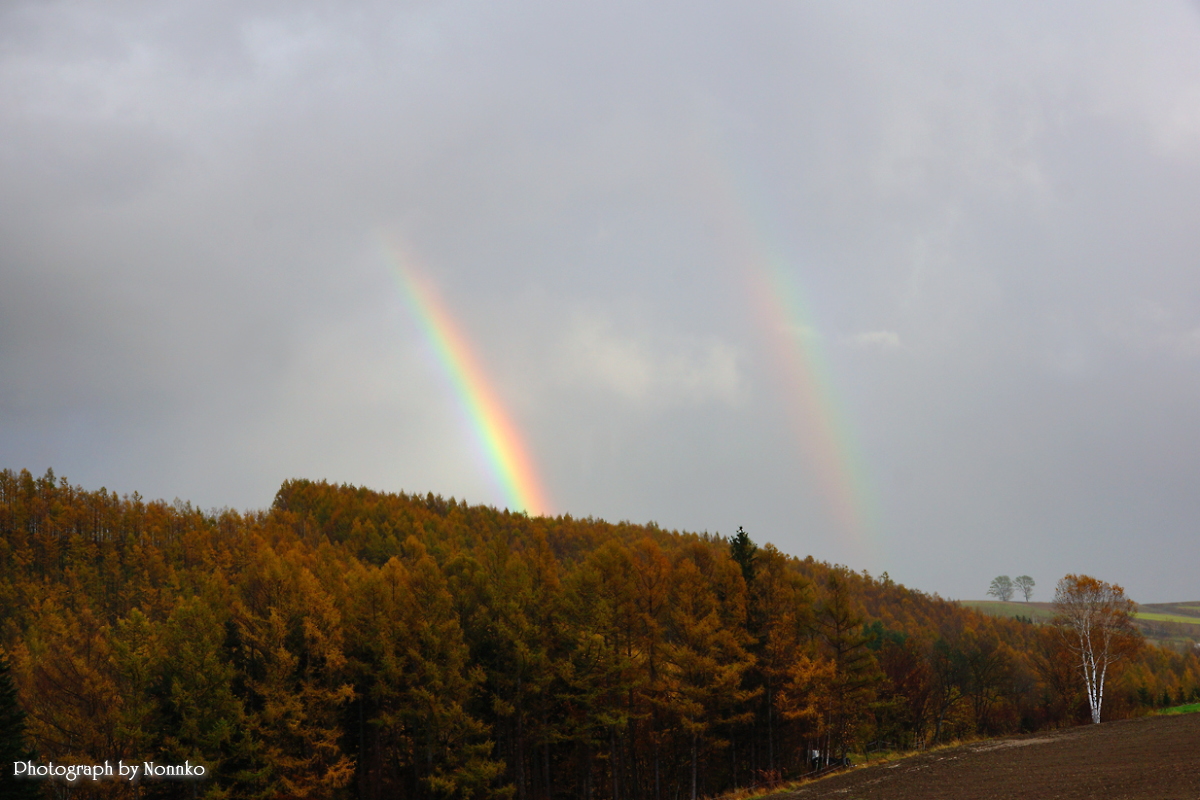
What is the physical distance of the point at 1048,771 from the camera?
32094 mm

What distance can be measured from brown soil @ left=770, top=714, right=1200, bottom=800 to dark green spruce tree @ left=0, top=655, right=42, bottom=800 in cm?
3604

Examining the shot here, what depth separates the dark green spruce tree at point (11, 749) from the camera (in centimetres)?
3738

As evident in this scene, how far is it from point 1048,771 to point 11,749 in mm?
48130

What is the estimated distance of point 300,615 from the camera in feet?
155

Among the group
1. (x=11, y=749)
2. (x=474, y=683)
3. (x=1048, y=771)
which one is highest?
(x=474, y=683)

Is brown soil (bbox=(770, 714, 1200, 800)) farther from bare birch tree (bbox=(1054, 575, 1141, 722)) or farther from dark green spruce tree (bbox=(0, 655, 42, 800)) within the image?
dark green spruce tree (bbox=(0, 655, 42, 800))

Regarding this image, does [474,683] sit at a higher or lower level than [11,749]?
higher

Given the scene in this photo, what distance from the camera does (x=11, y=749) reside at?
3831cm

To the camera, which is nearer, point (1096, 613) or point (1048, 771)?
point (1048, 771)

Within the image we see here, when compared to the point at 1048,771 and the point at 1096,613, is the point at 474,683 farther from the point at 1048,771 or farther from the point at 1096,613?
the point at 1096,613

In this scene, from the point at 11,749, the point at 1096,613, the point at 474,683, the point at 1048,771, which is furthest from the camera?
the point at 1096,613

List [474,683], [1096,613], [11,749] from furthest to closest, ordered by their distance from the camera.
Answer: [1096,613], [474,683], [11,749]

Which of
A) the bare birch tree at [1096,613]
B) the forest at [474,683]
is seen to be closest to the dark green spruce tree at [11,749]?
the forest at [474,683]

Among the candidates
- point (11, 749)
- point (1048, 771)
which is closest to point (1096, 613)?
point (1048, 771)
